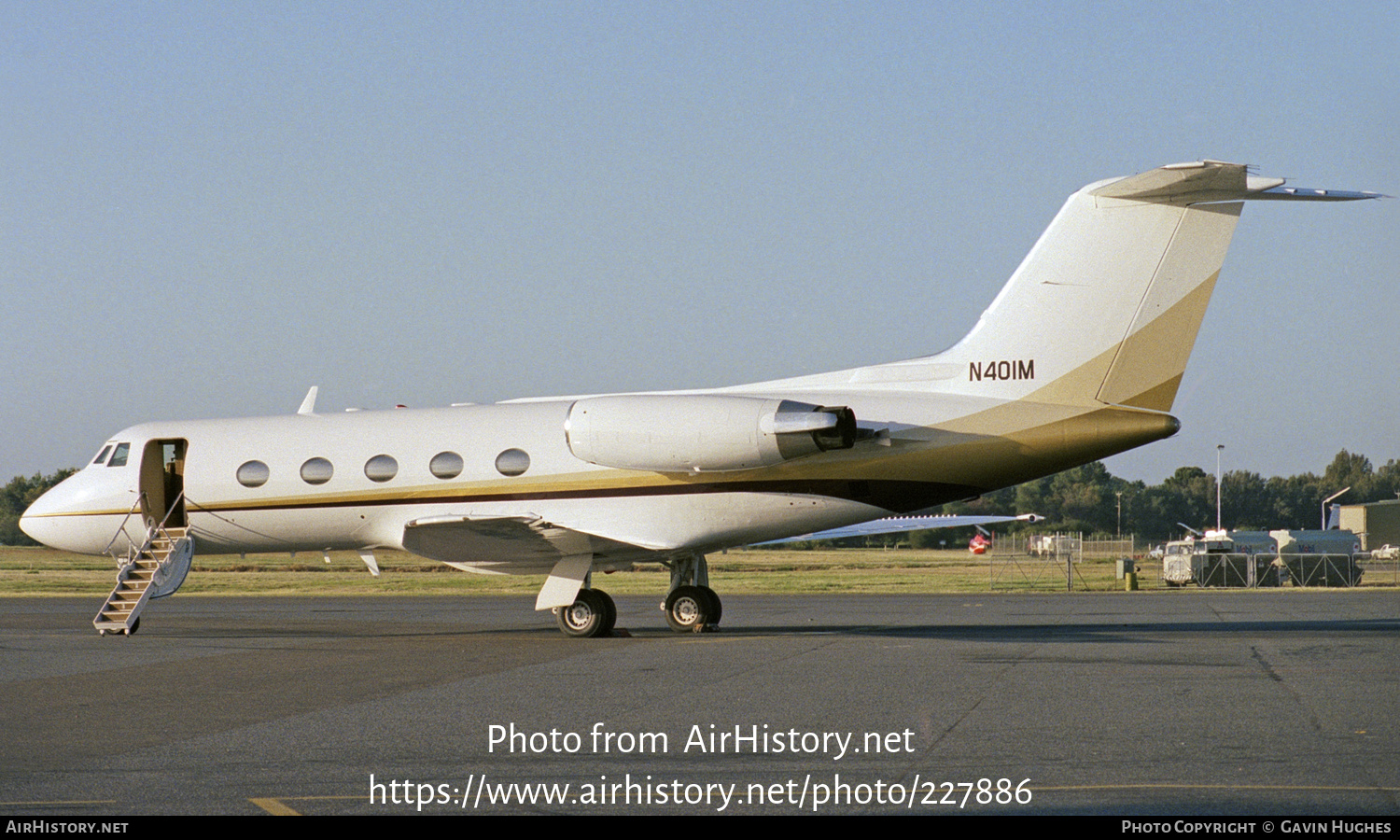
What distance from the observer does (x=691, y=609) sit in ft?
→ 66.1

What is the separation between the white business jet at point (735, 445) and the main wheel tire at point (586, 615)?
0.16 feet

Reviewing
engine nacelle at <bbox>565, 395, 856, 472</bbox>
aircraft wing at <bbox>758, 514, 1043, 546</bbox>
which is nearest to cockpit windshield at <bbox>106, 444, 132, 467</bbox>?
engine nacelle at <bbox>565, 395, 856, 472</bbox>

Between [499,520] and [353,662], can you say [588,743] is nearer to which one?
[353,662]

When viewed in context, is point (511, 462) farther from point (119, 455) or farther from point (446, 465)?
point (119, 455)

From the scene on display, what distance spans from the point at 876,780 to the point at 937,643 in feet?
34.6

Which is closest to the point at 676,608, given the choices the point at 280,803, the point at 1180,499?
the point at 280,803

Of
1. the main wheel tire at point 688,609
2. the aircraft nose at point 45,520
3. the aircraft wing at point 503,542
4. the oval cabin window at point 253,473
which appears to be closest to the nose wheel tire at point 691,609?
the main wheel tire at point 688,609

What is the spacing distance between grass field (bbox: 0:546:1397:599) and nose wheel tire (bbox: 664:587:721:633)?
10723 mm

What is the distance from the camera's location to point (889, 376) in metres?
18.6

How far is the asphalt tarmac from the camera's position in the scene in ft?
23.8

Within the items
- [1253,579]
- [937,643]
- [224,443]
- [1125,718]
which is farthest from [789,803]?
[1253,579]

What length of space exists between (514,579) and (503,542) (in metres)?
30.1

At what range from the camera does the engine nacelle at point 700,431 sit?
17.2m

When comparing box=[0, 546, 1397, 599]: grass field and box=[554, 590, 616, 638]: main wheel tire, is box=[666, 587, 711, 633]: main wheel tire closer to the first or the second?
box=[554, 590, 616, 638]: main wheel tire
